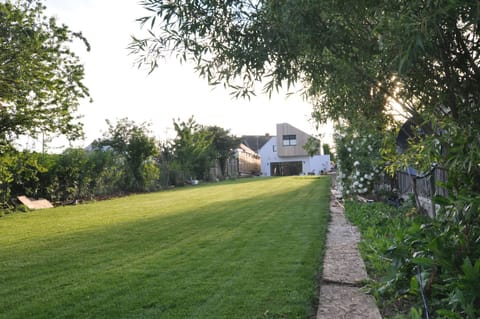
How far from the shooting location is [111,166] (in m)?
18.7

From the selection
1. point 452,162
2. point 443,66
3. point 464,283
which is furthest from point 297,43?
point 464,283

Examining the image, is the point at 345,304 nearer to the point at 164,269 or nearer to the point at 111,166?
the point at 164,269

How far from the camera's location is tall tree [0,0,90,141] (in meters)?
8.91

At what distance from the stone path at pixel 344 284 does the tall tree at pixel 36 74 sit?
7522 millimetres

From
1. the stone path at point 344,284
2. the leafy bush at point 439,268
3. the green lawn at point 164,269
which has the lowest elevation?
the stone path at point 344,284

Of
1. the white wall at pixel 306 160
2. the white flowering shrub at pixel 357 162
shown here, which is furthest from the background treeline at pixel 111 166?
the white wall at pixel 306 160

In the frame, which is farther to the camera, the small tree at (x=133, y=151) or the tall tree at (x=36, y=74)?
the small tree at (x=133, y=151)

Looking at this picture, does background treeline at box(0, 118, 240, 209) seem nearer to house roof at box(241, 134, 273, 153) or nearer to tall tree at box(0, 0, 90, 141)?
tall tree at box(0, 0, 90, 141)

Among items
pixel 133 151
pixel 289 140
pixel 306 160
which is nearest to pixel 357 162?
pixel 133 151

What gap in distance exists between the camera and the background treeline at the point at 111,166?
12758mm

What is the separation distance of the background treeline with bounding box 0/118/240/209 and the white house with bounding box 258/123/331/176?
1426 cm

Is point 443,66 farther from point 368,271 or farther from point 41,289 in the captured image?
point 41,289

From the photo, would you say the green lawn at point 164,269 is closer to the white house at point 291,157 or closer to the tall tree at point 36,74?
the tall tree at point 36,74

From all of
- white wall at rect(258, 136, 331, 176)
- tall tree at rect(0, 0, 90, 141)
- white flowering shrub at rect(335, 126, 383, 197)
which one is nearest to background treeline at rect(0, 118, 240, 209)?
tall tree at rect(0, 0, 90, 141)
